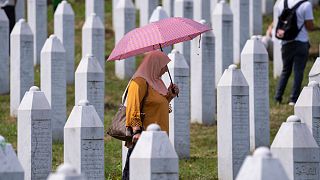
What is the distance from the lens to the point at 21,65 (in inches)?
590

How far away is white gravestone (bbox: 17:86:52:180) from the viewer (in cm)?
1067

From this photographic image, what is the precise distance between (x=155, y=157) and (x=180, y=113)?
15.7 feet

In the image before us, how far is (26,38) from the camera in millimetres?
15008

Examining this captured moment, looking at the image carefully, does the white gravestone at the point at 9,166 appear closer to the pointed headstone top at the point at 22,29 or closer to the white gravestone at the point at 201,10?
the pointed headstone top at the point at 22,29

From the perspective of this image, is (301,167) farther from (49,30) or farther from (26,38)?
(49,30)

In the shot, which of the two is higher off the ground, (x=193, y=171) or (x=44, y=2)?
(x=44, y=2)

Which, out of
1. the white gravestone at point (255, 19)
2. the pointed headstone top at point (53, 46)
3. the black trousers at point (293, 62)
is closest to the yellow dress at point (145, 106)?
the pointed headstone top at point (53, 46)

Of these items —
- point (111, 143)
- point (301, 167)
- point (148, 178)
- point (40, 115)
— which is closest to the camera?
point (148, 178)

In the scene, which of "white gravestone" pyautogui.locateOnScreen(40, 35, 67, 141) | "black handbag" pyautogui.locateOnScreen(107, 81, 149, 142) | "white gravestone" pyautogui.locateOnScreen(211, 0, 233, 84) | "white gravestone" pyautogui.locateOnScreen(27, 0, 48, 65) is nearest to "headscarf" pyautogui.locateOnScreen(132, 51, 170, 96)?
"black handbag" pyautogui.locateOnScreen(107, 81, 149, 142)

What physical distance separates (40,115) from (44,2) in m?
7.68

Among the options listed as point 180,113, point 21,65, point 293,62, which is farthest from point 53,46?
point 293,62

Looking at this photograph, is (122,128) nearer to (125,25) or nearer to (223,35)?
(223,35)

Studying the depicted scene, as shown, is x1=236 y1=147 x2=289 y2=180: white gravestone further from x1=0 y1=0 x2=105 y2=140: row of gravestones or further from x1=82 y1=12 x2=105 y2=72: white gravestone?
x1=82 y1=12 x2=105 y2=72: white gravestone

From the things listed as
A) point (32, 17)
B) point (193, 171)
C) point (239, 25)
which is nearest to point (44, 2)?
point (32, 17)
